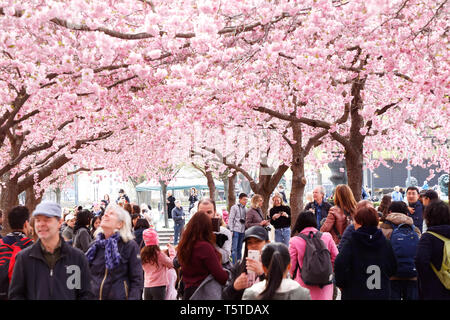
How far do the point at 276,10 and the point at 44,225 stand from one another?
18.4 feet

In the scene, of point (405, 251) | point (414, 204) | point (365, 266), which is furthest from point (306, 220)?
point (414, 204)

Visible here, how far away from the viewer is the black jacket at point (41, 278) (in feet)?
15.6

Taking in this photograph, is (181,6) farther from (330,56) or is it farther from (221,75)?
(330,56)

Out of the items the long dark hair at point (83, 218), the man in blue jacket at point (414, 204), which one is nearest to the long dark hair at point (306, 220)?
the long dark hair at point (83, 218)

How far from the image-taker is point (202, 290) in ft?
19.3

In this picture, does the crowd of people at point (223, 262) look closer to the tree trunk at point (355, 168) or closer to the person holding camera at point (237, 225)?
the tree trunk at point (355, 168)

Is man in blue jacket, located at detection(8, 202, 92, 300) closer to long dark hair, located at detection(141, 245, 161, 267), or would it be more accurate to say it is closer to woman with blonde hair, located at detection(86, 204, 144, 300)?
woman with blonde hair, located at detection(86, 204, 144, 300)

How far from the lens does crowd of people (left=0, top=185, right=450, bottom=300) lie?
4777 millimetres

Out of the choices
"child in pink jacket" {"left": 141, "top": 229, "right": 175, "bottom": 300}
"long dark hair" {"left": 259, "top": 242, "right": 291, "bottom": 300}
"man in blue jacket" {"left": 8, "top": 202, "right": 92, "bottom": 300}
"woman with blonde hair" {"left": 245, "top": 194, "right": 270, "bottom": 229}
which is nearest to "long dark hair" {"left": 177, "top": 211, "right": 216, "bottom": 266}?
"man in blue jacket" {"left": 8, "top": 202, "right": 92, "bottom": 300}

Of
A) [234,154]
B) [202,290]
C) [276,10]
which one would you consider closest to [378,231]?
[202,290]

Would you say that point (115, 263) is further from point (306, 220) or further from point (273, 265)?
point (306, 220)

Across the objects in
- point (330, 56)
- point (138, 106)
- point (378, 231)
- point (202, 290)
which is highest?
point (330, 56)

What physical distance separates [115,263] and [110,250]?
5.7 inches

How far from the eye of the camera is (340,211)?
28.1ft
